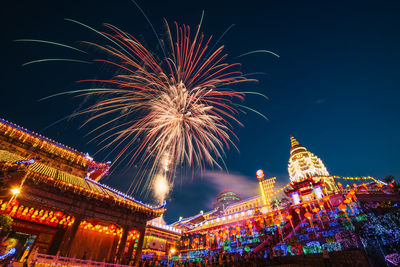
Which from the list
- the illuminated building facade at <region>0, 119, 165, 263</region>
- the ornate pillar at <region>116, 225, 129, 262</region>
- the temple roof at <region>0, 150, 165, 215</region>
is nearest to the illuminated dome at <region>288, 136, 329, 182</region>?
the illuminated building facade at <region>0, 119, 165, 263</region>

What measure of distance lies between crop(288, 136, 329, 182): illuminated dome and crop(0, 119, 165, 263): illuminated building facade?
4190 centimetres

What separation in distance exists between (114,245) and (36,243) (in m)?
5.40

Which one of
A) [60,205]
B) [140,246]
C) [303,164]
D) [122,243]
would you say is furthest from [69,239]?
[303,164]

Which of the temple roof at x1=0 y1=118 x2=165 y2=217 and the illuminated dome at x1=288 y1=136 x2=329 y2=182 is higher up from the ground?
the illuminated dome at x1=288 y1=136 x2=329 y2=182

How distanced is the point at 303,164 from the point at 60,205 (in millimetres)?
50581

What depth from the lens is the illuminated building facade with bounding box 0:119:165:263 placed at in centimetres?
1091

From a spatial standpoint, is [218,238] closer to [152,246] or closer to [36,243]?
[152,246]

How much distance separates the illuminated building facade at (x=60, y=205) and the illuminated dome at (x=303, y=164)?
1650 inches

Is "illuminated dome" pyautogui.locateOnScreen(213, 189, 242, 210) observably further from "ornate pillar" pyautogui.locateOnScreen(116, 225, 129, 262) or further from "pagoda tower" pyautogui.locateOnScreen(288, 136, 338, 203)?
"ornate pillar" pyautogui.locateOnScreen(116, 225, 129, 262)

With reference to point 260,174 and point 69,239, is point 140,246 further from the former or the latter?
point 260,174

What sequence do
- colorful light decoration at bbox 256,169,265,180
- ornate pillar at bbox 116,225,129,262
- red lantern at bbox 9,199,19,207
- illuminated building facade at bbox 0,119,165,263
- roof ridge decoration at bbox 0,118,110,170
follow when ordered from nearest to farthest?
red lantern at bbox 9,199,19,207
illuminated building facade at bbox 0,119,165,263
roof ridge decoration at bbox 0,118,110,170
ornate pillar at bbox 116,225,129,262
colorful light decoration at bbox 256,169,265,180

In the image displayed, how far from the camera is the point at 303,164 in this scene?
47062 mm

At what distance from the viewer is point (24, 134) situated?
12938mm

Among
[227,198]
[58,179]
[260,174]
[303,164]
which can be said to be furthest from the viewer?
[227,198]
